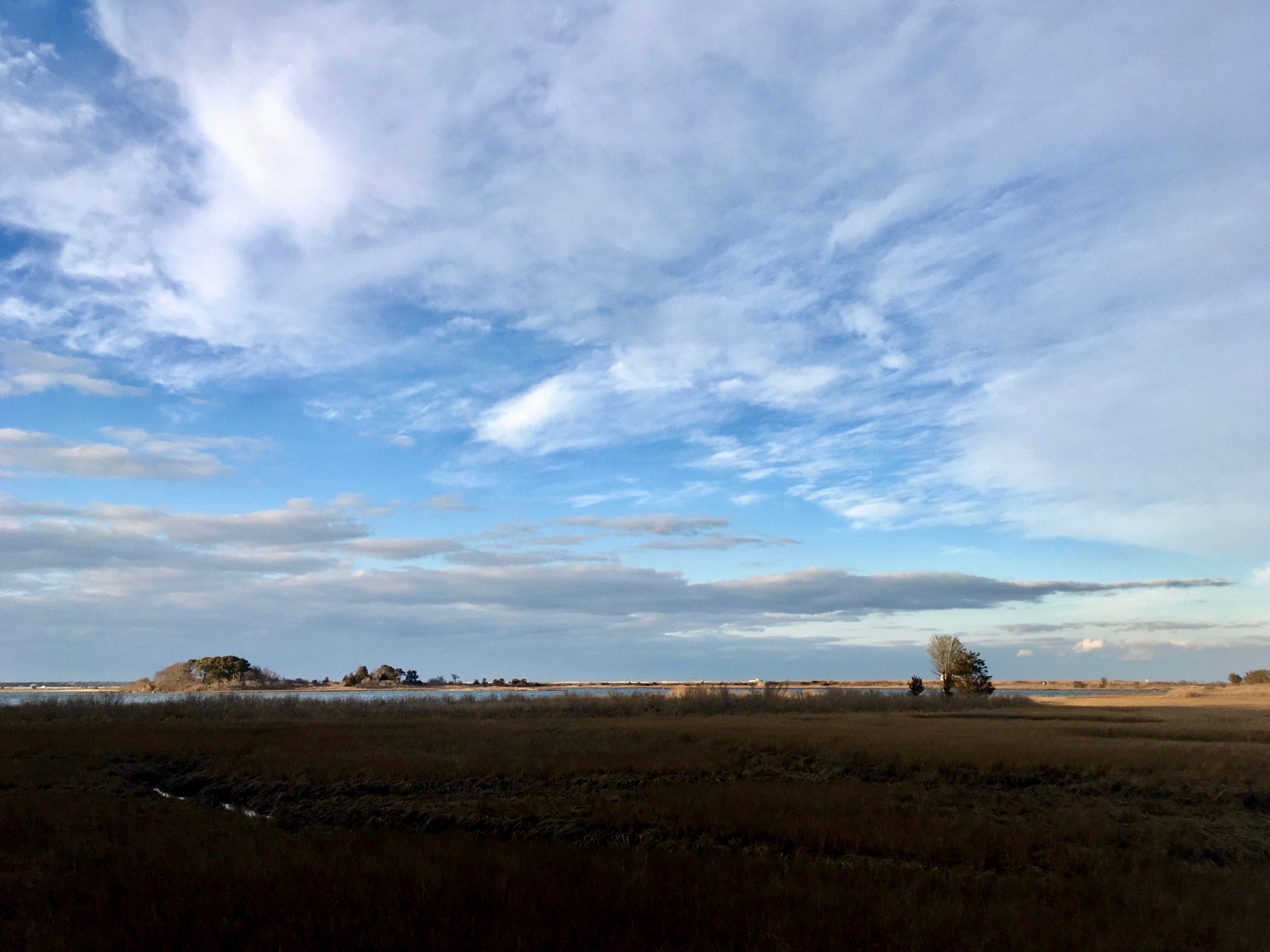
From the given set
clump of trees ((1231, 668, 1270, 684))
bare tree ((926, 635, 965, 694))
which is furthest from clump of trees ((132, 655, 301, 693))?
clump of trees ((1231, 668, 1270, 684))

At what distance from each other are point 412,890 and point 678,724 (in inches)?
1162

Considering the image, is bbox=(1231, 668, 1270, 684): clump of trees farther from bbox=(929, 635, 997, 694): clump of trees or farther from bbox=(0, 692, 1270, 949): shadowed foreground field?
bbox=(0, 692, 1270, 949): shadowed foreground field

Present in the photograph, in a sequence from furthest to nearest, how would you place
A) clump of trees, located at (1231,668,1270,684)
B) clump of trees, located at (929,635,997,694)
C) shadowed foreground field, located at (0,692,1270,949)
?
clump of trees, located at (1231,668,1270,684) → clump of trees, located at (929,635,997,694) → shadowed foreground field, located at (0,692,1270,949)

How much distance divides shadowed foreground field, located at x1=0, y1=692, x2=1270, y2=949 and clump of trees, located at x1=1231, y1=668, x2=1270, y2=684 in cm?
12550

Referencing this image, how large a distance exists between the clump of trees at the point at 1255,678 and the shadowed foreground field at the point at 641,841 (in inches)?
4941

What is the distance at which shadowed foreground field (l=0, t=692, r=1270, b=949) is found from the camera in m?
9.31

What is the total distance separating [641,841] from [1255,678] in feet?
541

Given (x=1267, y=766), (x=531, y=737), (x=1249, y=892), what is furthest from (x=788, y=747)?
(x=1249, y=892)

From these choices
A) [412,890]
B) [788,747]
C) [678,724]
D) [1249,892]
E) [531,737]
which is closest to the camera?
[412,890]

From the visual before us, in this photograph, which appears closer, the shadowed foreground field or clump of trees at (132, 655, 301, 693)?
the shadowed foreground field

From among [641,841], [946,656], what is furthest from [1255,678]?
[641,841]

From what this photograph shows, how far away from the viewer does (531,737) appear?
32.5 meters

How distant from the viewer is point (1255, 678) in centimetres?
13212

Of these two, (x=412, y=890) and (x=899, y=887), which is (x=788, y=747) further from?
(x=412, y=890)
